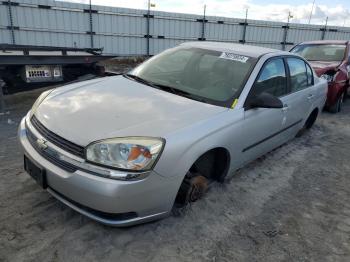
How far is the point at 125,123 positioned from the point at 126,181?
0.50m

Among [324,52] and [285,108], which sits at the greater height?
[324,52]

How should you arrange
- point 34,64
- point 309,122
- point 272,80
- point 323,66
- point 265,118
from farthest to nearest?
point 323,66, point 34,64, point 309,122, point 272,80, point 265,118

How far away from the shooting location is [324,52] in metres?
7.78

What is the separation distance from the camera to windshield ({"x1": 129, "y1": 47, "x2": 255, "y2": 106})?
3139 millimetres

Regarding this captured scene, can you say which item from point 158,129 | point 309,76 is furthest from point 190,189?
point 309,76

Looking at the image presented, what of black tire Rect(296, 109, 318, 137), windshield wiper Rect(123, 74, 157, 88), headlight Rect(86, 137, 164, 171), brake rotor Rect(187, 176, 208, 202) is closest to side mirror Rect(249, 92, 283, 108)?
brake rotor Rect(187, 176, 208, 202)

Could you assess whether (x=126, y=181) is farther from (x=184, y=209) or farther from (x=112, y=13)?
(x=112, y=13)

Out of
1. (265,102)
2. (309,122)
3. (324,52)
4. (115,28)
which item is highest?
(115,28)

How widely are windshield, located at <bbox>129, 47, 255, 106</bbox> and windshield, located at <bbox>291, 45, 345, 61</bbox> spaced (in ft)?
16.9

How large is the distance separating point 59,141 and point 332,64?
675 cm

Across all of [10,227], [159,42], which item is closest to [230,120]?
[10,227]

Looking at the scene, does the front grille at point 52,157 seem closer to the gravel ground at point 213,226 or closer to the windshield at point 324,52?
the gravel ground at point 213,226

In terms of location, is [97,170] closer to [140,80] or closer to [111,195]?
[111,195]

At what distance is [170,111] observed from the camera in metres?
2.70
